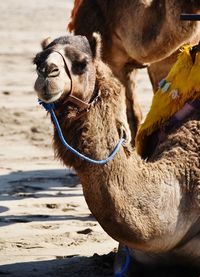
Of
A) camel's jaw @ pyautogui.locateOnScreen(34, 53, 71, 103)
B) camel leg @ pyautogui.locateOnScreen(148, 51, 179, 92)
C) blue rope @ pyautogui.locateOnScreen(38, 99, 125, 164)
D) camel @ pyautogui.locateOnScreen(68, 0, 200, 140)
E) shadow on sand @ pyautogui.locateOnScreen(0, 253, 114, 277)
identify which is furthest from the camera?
camel leg @ pyautogui.locateOnScreen(148, 51, 179, 92)

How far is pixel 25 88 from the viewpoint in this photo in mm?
13711

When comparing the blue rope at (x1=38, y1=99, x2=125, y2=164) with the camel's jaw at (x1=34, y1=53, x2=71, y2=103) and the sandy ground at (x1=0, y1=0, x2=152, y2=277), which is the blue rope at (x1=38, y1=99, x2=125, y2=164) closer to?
the camel's jaw at (x1=34, y1=53, x2=71, y2=103)

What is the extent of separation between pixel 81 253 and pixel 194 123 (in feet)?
4.82

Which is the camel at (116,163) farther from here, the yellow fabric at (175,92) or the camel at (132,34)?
the camel at (132,34)

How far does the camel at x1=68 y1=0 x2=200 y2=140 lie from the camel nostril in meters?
4.14

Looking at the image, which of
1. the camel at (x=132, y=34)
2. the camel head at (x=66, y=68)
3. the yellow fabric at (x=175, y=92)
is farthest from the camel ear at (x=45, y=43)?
the camel at (x=132, y=34)

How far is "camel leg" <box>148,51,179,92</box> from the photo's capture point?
A: 8.80 meters

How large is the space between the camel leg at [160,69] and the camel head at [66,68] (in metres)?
4.11

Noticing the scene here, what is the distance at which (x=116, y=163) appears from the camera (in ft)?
15.8

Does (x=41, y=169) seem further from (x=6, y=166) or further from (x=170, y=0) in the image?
(x=170, y=0)

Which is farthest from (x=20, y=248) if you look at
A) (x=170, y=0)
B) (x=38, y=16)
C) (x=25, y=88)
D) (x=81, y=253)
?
(x=38, y=16)

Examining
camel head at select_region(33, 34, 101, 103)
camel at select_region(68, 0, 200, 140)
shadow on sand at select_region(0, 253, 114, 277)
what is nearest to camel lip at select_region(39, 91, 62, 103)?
Result: camel head at select_region(33, 34, 101, 103)

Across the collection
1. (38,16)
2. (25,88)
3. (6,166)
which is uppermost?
(6,166)

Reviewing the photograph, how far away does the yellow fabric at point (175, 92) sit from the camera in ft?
18.5
